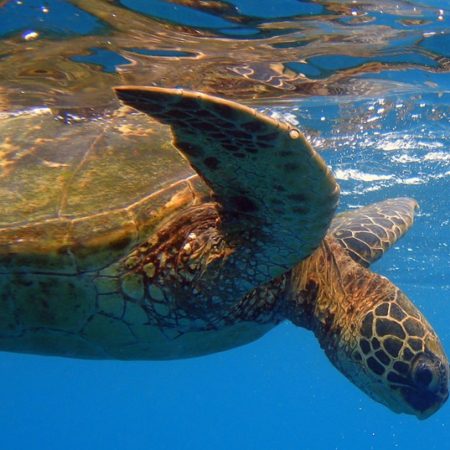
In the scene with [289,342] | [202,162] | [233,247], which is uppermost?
[202,162]

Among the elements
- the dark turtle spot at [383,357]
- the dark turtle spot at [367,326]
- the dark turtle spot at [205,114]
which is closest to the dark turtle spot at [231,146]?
the dark turtle spot at [205,114]

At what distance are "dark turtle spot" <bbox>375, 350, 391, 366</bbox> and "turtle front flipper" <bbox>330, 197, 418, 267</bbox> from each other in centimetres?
156

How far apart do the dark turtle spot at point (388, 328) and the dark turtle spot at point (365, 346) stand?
12 cm

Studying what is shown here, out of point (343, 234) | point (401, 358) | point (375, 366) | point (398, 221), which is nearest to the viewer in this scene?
point (401, 358)

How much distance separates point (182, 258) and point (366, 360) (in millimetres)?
1778

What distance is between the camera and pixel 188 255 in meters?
3.55

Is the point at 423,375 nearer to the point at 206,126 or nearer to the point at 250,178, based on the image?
the point at 250,178

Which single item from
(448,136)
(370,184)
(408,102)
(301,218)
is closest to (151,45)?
(301,218)

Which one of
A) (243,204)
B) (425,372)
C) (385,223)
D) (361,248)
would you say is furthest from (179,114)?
(385,223)

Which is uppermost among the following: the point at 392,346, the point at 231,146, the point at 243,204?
the point at 231,146

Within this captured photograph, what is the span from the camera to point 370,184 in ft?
49.7

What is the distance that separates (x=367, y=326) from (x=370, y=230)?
1.80 m

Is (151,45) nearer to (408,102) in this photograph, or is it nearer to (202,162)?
(202,162)

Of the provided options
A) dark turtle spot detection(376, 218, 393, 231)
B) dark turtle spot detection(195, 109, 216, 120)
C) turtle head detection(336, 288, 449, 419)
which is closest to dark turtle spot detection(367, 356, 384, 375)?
turtle head detection(336, 288, 449, 419)
